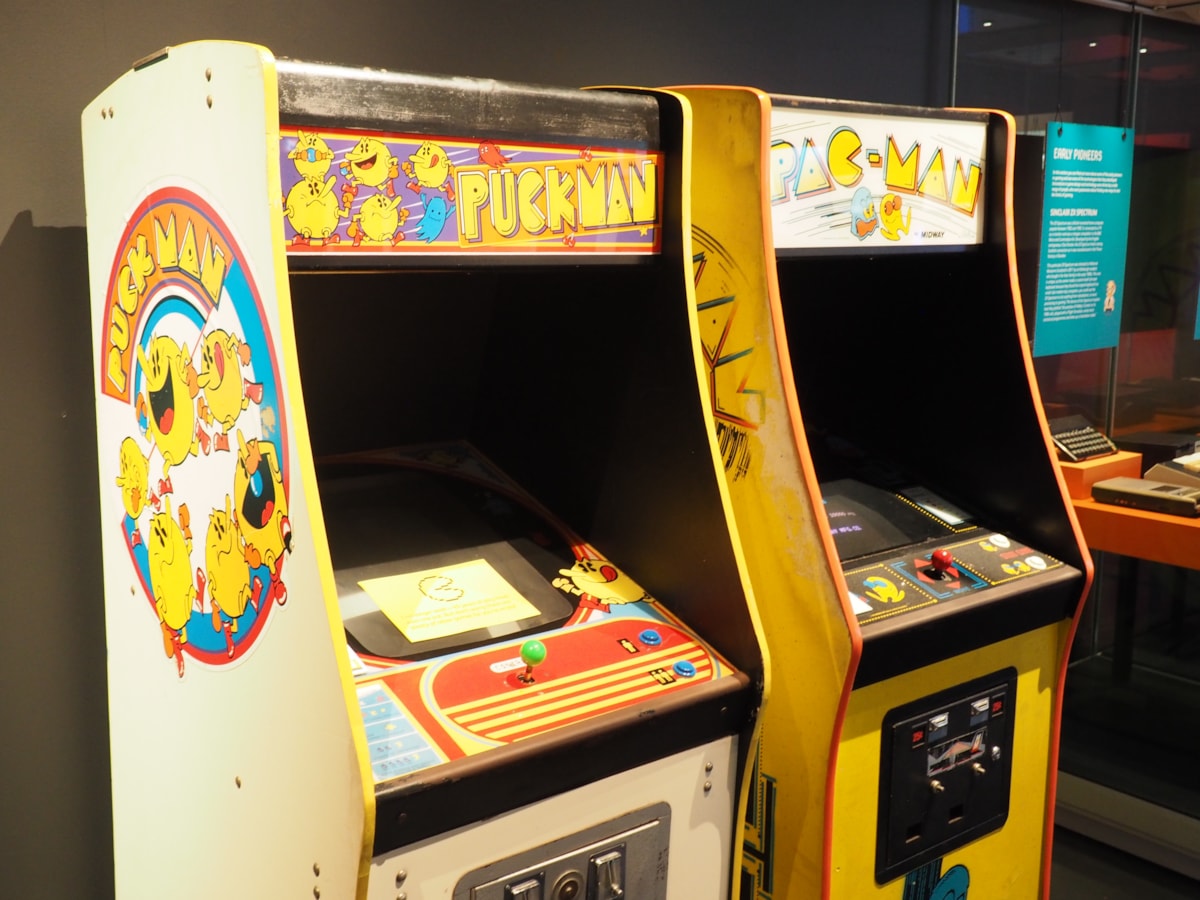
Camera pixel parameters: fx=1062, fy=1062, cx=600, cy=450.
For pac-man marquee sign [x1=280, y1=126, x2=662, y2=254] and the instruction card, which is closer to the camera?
pac-man marquee sign [x1=280, y1=126, x2=662, y2=254]

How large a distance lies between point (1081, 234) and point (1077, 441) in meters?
0.61

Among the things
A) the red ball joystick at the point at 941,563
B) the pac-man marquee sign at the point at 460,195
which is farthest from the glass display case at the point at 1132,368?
the pac-man marquee sign at the point at 460,195

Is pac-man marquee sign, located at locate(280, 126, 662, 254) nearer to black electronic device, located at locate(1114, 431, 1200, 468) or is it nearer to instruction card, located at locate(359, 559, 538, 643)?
instruction card, located at locate(359, 559, 538, 643)

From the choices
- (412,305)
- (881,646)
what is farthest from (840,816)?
(412,305)

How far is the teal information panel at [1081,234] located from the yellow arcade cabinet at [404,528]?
1805mm

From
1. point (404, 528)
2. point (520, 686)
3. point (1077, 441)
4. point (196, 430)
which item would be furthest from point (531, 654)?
point (1077, 441)

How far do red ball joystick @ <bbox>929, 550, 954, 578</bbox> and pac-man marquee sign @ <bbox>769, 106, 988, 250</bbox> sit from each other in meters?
0.56

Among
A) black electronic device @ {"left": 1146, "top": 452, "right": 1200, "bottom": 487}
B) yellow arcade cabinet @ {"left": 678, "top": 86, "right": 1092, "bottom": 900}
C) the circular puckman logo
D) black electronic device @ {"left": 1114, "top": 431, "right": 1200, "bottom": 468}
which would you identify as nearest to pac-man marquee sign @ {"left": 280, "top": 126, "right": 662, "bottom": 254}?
the circular puckman logo

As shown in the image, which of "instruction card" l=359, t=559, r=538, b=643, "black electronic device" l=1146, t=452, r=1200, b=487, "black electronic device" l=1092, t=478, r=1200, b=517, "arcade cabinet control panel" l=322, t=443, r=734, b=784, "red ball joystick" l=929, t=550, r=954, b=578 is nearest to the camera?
"arcade cabinet control panel" l=322, t=443, r=734, b=784

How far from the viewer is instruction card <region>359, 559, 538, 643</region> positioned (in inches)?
57.8

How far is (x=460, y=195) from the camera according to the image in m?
1.33

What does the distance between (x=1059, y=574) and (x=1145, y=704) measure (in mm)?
2025

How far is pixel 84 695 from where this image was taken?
189 centimetres

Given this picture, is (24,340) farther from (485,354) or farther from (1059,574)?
(1059,574)
